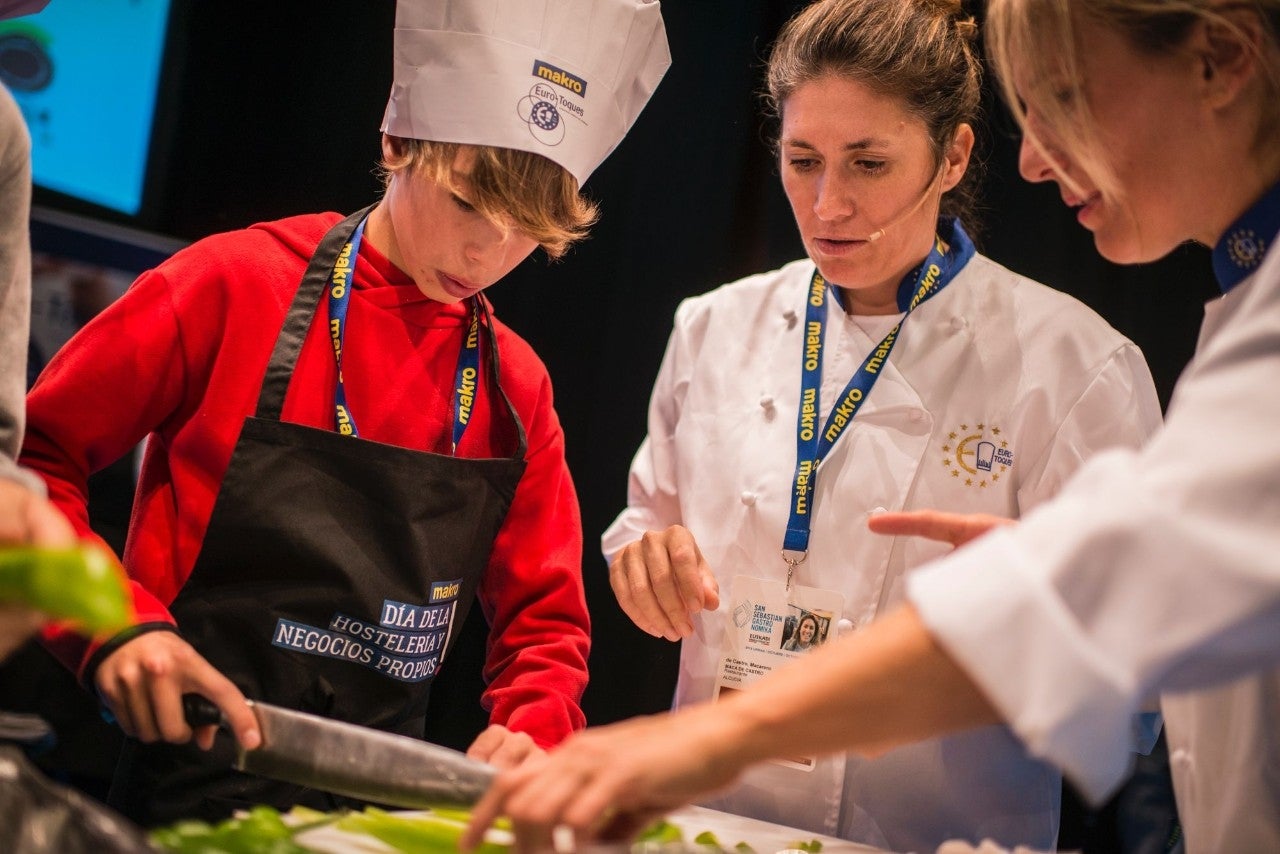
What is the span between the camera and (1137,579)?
27.9 inches

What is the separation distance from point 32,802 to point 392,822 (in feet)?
1.12

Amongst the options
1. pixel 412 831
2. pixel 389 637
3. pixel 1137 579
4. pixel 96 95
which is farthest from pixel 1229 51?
pixel 96 95

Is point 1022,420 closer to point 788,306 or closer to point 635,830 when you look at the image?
point 788,306

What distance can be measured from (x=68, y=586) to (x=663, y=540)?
1.00 m

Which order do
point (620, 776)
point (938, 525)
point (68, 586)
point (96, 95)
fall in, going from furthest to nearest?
point (96, 95)
point (938, 525)
point (620, 776)
point (68, 586)

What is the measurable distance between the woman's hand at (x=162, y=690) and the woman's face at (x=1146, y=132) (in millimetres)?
913

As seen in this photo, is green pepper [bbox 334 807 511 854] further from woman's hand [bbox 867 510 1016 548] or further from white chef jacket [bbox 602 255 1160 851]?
white chef jacket [bbox 602 255 1160 851]

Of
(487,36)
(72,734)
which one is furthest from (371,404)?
(72,734)

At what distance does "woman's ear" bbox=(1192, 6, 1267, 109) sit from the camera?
92 centimetres

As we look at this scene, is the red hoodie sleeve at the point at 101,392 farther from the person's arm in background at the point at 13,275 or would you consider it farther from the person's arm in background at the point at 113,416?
the person's arm in background at the point at 13,275

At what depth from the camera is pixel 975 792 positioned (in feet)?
4.96

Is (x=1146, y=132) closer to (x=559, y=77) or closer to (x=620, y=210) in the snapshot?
(x=559, y=77)

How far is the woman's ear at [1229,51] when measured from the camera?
0.92 meters

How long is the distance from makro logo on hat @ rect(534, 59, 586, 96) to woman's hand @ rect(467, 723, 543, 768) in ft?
2.73
